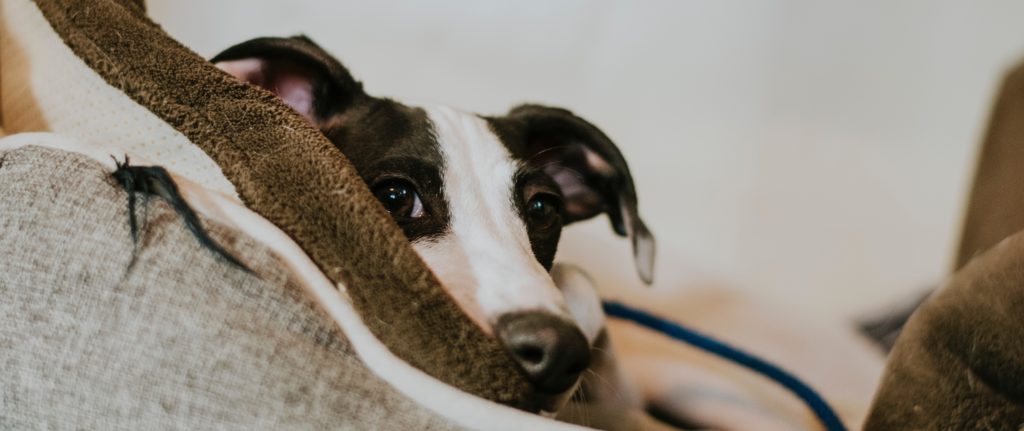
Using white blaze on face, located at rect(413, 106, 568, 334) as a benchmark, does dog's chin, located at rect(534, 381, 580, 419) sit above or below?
below

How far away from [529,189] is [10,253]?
64 cm

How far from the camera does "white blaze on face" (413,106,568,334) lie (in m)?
0.75

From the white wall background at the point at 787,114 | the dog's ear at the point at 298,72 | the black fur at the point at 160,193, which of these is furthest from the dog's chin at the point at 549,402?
the white wall background at the point at 787,114

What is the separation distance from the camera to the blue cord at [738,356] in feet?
3.55

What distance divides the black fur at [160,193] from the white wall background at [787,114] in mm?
1807

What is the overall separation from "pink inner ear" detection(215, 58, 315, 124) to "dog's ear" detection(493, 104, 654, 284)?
0.28 m

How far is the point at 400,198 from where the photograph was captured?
3.10 ft

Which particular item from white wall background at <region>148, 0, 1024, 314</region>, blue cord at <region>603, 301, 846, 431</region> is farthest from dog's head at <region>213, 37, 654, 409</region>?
white wall background at <region>148, 0, 1024, 314</region>

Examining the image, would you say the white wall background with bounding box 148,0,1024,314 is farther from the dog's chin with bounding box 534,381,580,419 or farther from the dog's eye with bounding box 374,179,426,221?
the dog's chin with bounding box 534,381,580,419

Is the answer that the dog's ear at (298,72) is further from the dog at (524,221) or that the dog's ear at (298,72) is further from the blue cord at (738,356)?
the blue cord at (738,356)

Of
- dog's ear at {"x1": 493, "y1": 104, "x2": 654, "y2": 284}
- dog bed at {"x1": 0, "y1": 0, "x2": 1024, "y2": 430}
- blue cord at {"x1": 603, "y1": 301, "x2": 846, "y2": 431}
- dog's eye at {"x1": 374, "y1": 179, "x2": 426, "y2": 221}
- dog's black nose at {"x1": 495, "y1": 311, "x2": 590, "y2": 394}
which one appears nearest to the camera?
dog bed at {"x1": 0, "y1": 0, "x2": 1024, "y2": 430}

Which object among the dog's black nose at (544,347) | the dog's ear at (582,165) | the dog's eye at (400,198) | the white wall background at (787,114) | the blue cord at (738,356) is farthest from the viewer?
the white wall background at (787,114)

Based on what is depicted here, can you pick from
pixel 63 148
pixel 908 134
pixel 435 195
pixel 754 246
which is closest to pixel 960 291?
pixel 435 195

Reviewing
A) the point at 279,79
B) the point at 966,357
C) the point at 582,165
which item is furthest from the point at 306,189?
the point at 582,165
